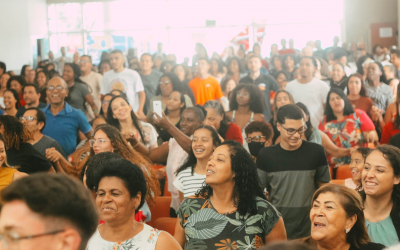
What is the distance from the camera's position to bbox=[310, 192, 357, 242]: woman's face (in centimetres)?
246

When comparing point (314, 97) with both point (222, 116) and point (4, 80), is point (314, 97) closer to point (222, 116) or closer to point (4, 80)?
point (222, 116)

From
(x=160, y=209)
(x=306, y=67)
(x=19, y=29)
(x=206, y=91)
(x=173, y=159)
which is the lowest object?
(x=160, y=209)

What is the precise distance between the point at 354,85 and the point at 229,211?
3.96 m

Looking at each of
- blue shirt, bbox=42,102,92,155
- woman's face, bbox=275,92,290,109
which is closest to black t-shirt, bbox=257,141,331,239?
woman's face, bbox=275,92,290,109

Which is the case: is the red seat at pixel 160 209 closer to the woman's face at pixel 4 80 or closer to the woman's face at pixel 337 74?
the woman's face at pixel 337 74

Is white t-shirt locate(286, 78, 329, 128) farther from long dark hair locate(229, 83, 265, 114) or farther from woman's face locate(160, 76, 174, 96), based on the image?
woman's face locate(160, 76, 174, 96)

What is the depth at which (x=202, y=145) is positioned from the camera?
12.0 feet

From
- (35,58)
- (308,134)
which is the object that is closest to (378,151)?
→ (308,134)

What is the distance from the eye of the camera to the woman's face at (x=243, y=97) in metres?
5.73

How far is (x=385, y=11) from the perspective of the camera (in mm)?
15758

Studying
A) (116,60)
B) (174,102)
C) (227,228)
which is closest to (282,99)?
(174,102)

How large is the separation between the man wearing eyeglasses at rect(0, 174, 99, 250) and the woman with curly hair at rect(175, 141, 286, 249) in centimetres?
159

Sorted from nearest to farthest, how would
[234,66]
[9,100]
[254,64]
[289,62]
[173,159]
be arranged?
[173,159]
[9,100]
[254,64]
[234,66]
[289,62]

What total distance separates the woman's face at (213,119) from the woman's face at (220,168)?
1.98 m
